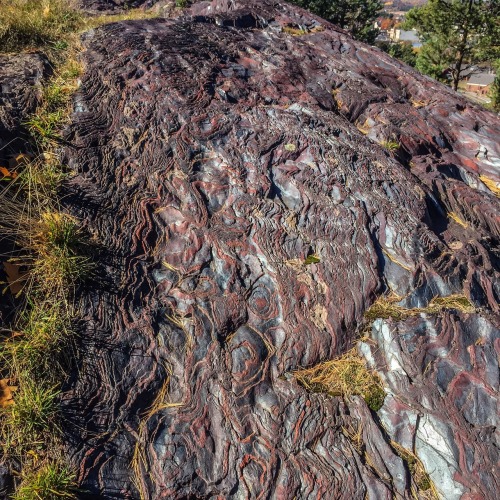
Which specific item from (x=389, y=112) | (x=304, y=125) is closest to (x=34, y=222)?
(x=304, y=125)

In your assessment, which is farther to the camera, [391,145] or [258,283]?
[391,145]

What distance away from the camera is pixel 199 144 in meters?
4.05

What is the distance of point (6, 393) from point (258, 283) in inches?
70.8

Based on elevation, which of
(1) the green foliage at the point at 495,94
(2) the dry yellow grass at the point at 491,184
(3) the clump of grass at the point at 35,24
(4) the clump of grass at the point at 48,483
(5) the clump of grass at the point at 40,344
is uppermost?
(3) the clump of grass at the point at 35,24

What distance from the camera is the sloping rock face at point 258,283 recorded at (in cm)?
266

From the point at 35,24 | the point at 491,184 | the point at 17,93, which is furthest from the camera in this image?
the point at 35,24

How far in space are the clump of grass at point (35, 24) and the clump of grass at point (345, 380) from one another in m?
4.51

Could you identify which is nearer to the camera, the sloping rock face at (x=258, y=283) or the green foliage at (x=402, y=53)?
the sloping rock face at (x=258, y=283)

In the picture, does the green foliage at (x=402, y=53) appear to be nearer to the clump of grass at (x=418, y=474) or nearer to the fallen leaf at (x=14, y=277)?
the clump of grass at (x=418, y=474)

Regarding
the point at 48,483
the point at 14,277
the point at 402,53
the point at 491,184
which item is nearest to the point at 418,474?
the point at 48,483

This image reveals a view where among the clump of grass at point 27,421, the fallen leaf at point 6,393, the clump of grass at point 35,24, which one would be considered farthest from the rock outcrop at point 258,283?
the clump of grass at point 35,24

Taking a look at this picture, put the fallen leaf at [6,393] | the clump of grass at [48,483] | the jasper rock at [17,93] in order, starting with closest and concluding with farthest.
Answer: the clump of grass at [48,483] → the fallen leaf at [6,393] → the jasper rock at [17,93]

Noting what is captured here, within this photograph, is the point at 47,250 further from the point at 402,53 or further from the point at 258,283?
the point at 402,53

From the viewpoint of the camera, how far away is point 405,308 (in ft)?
11.1
